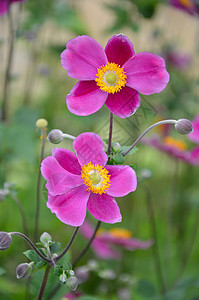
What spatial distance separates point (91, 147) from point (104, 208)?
6 cm

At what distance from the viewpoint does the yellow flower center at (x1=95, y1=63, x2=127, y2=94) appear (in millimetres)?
426

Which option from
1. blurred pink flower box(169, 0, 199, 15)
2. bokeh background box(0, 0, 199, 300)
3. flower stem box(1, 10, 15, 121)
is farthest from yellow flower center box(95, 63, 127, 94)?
blurred pink flower box(169, 0, 199, 15)

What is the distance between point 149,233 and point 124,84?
0.85m

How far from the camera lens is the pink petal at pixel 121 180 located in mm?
405

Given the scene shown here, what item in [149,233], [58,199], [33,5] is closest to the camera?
[58,199]

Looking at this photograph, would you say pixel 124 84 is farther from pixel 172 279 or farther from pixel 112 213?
pixel 172 279

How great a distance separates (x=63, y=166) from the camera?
43 cm

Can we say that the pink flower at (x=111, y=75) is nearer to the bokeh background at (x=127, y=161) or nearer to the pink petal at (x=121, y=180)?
the pink petal at (x=121, y=180)

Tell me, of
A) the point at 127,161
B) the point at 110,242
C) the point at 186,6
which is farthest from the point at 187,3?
the point at 110,242

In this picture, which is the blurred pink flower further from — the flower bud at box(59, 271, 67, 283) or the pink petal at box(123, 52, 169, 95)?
the flower bud at box(59, 271, 67, 283)

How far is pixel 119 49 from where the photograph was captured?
1.44 feet

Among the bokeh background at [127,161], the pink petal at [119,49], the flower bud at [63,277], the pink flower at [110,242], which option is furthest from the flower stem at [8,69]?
the flower bud at [63,277]

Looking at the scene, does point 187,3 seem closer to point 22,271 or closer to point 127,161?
point 127,161

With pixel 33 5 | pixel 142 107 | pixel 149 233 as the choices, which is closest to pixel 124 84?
pixel 142 107
